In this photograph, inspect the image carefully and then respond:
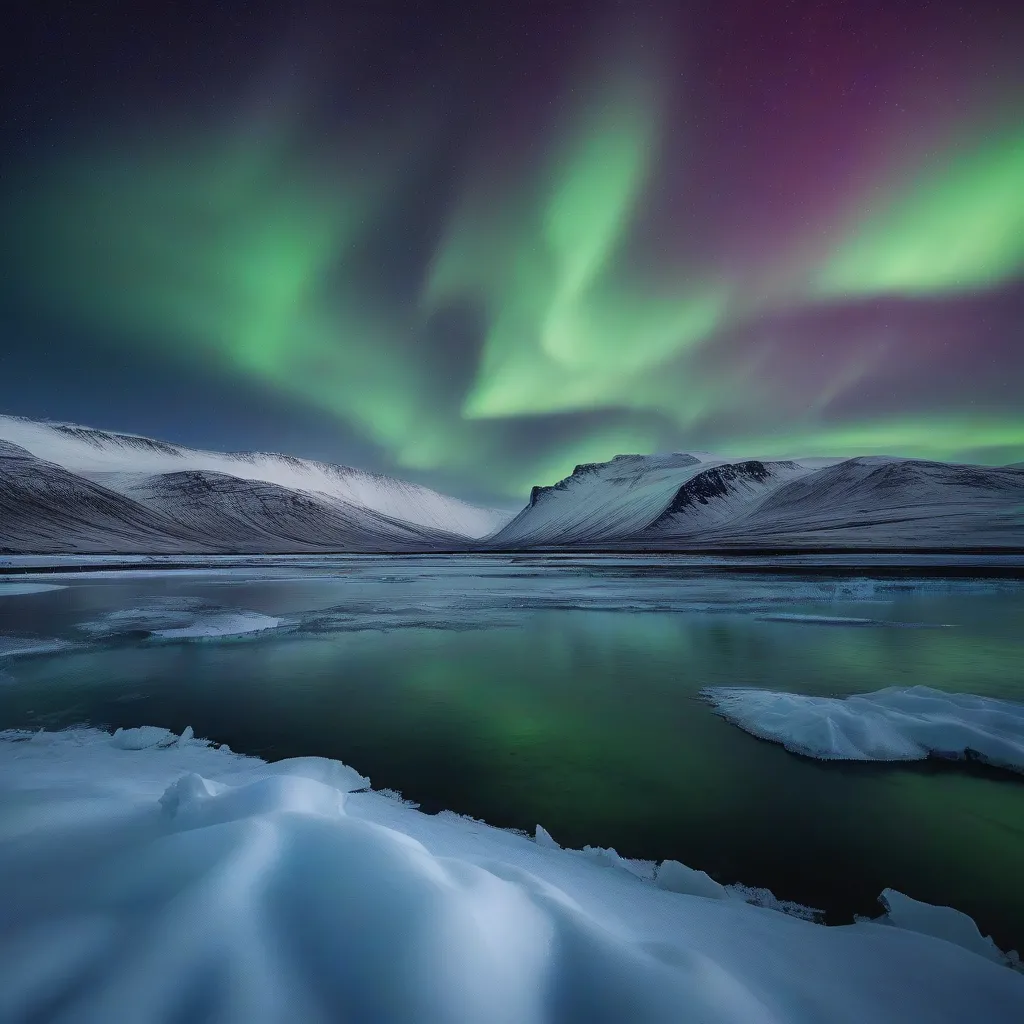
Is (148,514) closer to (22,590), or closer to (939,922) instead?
(22,590)

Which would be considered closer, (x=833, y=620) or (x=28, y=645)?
(x=28, y=645)

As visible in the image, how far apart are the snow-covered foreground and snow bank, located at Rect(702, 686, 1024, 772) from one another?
2.90 meters

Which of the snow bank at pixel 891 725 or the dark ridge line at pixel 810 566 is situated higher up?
the dark ridge line at pixel 810 566

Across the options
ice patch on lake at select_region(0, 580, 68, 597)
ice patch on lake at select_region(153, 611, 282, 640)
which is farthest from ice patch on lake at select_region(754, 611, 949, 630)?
ice patch on lake at select_region(0, 580, 68, 597)

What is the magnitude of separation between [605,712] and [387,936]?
5.24 metres

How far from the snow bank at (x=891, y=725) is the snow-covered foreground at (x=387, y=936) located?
9.52ft

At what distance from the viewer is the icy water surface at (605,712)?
12.8 feet

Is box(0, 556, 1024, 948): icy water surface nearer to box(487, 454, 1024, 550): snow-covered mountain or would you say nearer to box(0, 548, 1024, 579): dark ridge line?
box(0, 548, 1024, 579): dark ridge line

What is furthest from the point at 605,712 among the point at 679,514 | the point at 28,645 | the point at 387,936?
the point at 679,514

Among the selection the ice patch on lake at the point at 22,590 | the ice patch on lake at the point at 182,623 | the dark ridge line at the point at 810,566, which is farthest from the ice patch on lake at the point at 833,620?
the ice patch on lake at the point at 22,590

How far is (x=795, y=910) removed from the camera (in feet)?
10.4

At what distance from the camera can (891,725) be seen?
6.02 metres

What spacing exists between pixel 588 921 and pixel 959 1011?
1.61 meters

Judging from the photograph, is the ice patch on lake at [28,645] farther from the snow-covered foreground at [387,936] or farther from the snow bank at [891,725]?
the snow bank at [891,725]
